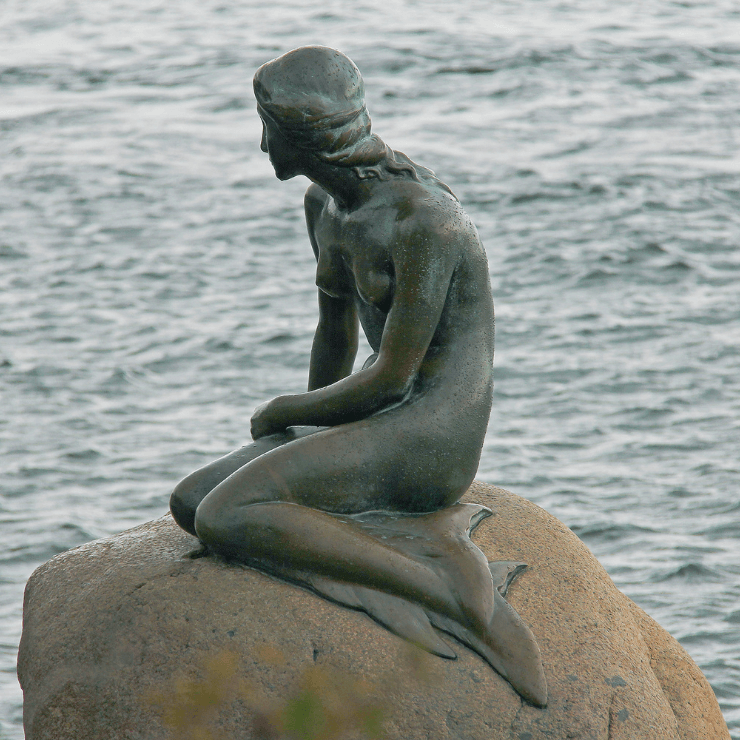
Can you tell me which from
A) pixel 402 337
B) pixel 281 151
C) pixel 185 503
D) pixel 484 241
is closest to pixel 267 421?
pixel 185 503

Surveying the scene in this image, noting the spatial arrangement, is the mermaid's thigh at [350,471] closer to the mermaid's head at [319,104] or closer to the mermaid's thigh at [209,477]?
the mermaid's thigh at [209,477]

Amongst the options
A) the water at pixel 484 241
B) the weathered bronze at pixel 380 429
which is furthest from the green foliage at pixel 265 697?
the water at pixel 484 241

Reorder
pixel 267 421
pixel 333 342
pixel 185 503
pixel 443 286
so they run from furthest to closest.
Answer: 1. pixel 333 342
2. pixel 267 421
3. pixel 185 503
4. pixel 443 286

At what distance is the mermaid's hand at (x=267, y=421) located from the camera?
5.08m

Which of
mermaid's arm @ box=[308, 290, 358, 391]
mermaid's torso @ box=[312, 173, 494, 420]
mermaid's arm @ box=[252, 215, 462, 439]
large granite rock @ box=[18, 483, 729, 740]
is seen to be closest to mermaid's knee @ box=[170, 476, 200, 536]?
large granite rock @ box=[18, 483, 729, 740]

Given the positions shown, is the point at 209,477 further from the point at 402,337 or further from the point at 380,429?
the point at 402,337

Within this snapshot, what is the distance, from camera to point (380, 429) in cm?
488

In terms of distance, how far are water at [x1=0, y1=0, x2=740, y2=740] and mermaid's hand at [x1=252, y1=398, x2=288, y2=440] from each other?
232cm

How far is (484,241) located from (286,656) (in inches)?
319

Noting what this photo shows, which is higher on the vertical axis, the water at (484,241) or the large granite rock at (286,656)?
the large granite rock at (286,656)

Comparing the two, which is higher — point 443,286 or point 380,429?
point 443,286

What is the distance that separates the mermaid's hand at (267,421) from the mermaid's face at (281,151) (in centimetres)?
89

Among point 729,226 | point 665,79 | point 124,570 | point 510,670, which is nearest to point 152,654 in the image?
point 124,570

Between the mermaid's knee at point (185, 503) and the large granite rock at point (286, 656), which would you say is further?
the mermaid's knee at point (185, 503)
